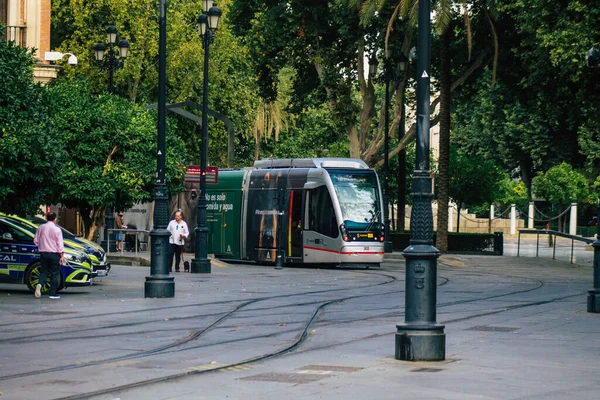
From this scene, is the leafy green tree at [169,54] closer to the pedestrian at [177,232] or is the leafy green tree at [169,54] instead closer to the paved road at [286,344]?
the pedestrian at [177,232]

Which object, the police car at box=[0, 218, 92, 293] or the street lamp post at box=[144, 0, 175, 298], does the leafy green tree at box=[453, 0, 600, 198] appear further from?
the police car at box=[0, 218, 92, 293]

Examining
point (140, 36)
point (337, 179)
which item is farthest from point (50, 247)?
point (140, 36)

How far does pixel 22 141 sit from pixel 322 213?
13.5m

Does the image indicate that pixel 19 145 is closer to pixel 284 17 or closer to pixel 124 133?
pixel 124 133

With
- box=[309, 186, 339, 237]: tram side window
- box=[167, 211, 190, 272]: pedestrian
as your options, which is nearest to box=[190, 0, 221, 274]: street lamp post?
box=[167, 211, 190, 272]: pedestrian

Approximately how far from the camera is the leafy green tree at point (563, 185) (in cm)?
7962

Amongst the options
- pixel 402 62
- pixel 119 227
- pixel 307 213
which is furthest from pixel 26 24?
pixel 402 62

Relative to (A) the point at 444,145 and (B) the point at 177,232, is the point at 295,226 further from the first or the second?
(A) the point at 444,145

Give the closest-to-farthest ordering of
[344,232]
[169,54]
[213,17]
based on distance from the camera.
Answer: [213,17]
[344,232]
[169,54]

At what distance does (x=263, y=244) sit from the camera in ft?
131

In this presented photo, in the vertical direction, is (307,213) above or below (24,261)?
above

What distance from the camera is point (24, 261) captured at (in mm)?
25094

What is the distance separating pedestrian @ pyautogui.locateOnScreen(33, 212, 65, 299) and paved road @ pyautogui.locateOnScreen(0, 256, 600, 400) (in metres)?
0.40

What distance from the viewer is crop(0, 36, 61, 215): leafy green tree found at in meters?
25.3
